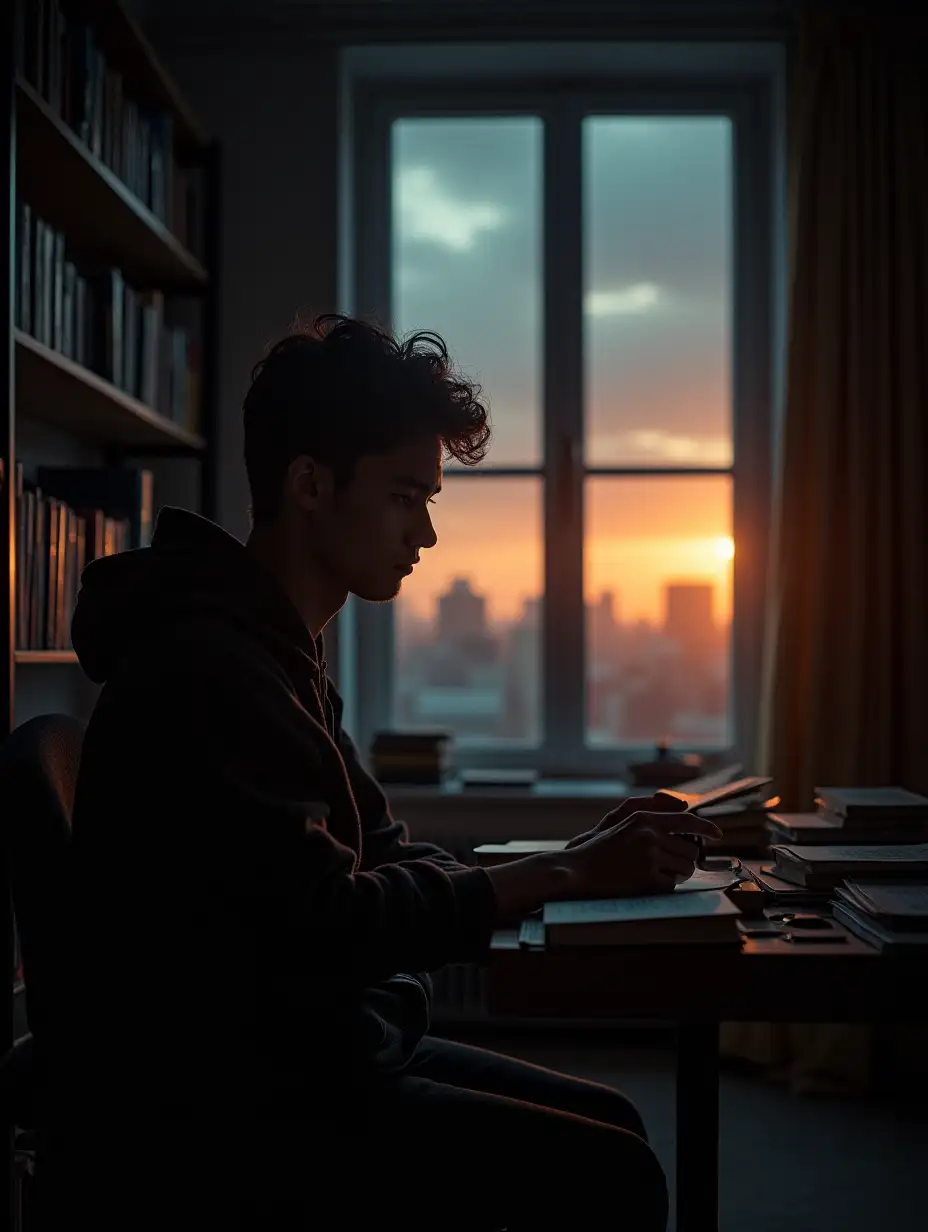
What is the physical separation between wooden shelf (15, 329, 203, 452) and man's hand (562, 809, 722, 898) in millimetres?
1192

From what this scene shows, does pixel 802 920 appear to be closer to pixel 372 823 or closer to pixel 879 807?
pixel 879 807

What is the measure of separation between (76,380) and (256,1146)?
4.75 feet

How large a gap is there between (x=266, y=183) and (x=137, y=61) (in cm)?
68

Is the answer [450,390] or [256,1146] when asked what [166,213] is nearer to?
[450,390]

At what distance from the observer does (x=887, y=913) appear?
1.08 m

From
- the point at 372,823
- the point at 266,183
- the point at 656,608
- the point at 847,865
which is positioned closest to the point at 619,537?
the point at 656,608

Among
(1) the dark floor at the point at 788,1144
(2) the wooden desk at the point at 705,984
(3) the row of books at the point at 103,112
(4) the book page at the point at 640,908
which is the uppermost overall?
(3) the row of books at the point at 103,112

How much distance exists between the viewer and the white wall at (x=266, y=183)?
2957 mm

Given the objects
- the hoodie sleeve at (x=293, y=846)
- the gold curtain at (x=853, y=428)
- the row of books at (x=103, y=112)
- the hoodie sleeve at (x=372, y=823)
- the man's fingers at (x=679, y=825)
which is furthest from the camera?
the gold curtain at (x=853, y=428)

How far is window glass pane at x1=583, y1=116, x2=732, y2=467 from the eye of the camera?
3182 mm

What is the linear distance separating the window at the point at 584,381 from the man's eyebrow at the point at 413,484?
1953 millimetres

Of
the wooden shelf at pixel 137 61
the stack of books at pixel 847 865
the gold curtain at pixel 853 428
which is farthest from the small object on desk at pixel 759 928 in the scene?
the wooden shelf at pixel 137 61

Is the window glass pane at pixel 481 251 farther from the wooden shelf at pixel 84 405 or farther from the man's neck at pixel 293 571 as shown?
the man's neck at pixel 293 571

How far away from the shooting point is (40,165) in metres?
2.01
